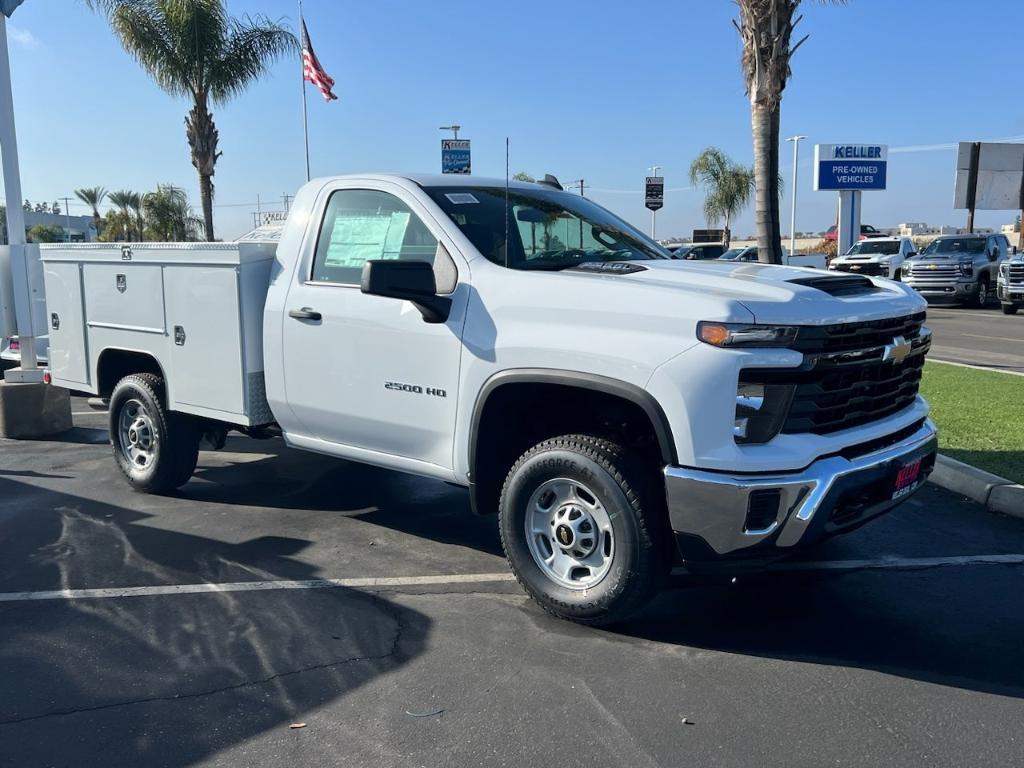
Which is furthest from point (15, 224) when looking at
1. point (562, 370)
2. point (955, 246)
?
point (955, 246)

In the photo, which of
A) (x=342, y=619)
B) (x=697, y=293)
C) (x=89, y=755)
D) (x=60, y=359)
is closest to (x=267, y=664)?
(x=342, y=619)

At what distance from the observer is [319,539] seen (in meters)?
5.51

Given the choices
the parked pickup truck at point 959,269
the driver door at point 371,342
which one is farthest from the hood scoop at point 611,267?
the parked pickup truck at point 959,269

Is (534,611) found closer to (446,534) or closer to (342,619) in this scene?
(342,619)

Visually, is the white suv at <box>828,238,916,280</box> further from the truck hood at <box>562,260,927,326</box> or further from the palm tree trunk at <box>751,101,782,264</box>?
the truck hood at <box>562,260,927,326</box>

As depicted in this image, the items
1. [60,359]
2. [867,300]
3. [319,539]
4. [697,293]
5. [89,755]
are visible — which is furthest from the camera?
[60,359]

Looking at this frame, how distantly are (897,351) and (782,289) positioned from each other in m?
0.76

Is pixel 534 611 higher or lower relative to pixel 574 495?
lower

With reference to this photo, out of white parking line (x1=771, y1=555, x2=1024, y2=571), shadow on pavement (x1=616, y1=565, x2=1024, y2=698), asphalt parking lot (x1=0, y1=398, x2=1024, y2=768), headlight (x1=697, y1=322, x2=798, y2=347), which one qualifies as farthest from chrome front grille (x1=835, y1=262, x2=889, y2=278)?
headlight (x1=697, y1=322, x2=798, y2=347)

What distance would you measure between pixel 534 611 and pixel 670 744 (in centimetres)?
132

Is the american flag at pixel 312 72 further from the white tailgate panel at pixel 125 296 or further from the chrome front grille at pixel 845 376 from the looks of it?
the chrome front grille at pixel 845 376

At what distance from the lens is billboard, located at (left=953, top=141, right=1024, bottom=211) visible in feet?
129

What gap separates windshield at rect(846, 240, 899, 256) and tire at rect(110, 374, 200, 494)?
2839cm

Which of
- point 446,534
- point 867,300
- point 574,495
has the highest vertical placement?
point 867,300
